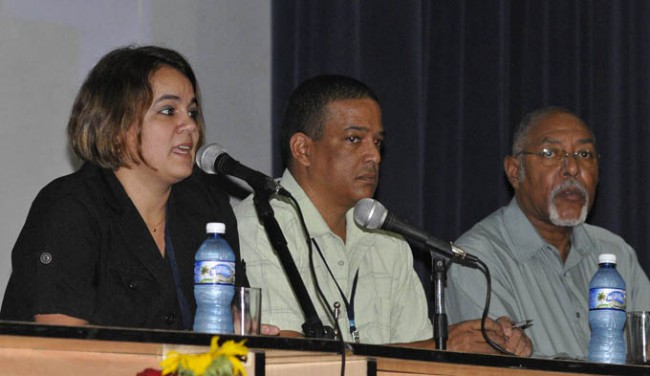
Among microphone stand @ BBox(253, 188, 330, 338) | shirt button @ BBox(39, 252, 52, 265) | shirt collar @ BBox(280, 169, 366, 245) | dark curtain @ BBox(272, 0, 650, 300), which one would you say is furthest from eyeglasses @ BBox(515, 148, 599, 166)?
shirt button @ BBox(39, 252, 52, 265)

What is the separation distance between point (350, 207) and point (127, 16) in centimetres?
100

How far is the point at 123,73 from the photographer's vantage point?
3.29 metres

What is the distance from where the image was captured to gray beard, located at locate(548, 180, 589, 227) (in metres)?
4.36

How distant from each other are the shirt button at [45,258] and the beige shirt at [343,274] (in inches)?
33.5

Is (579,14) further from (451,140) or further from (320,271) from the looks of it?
(320,271)

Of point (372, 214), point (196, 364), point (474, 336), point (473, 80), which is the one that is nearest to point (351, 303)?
point (474, 336)

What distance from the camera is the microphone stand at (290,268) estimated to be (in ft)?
8.50

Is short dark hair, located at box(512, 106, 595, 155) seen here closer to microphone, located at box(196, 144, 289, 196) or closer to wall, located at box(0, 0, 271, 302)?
wall, located at box(0, 0, 271, 302)

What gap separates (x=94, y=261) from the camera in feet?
9.93

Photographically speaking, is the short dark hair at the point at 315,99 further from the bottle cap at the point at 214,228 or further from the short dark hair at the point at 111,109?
the bottle cap at the point at 214,228

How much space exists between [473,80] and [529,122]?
37cm

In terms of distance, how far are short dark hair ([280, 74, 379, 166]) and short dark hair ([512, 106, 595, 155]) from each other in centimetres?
69

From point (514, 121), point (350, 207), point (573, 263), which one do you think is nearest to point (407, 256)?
point (350, 207)

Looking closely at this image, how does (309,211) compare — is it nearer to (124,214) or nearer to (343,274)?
(343,274)
